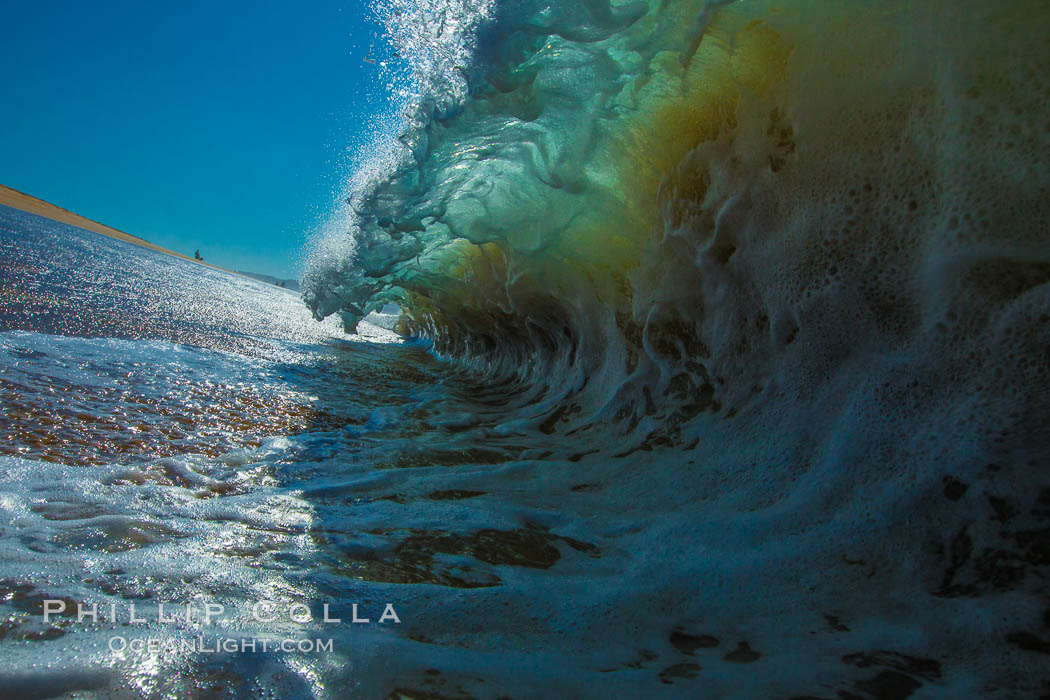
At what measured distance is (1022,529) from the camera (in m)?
1.46

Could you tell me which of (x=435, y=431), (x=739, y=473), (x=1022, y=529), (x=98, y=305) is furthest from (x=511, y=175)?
(x=98, y=305)

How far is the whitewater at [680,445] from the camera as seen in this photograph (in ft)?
4.32

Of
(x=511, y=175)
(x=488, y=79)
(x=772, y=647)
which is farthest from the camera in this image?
(x=511, y=175)

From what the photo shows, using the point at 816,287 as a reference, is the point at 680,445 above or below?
below

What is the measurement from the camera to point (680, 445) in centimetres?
287

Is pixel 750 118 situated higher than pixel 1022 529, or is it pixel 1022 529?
pixel 750 118

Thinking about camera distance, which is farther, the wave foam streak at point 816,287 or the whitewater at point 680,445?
the wave foam streak at point 816,287

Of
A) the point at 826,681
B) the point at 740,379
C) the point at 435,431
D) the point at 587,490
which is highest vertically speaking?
the point at 740,379

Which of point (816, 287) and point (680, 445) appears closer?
point (816, 287)

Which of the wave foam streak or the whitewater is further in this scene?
the wave foam streak

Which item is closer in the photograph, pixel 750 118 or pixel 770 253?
pixel 770 253

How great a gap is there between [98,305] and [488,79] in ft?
20.3

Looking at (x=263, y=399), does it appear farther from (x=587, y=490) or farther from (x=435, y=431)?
(x=587, y=490)

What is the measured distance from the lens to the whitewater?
1.32 meters
